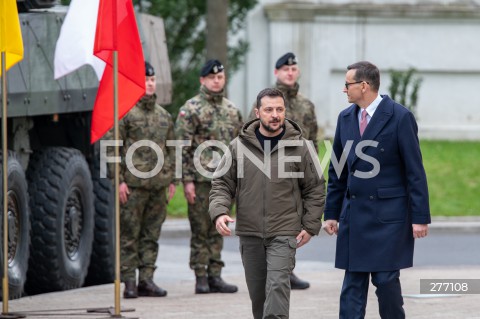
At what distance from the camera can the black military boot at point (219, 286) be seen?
12.7 m

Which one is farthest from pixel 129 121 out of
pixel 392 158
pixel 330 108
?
pixel 330 108

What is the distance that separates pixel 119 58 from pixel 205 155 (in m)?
1.54

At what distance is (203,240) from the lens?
12695 mm

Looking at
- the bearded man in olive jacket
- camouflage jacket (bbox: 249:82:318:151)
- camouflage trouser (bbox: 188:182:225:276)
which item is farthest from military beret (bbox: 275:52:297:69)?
the bearded man in olive jacket

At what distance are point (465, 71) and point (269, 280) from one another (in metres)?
22.4

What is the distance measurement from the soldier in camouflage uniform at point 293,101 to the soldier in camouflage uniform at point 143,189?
1.07 metres

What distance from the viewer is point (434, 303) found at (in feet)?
37.9

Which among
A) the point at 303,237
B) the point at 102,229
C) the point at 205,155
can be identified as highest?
the point at 205,155

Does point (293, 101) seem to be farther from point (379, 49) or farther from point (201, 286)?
point (379, 49)

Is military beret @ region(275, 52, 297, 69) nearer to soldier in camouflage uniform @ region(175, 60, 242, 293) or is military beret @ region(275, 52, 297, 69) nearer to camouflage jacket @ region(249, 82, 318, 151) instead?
camouflage jacket @ region(249, 82, 318, 151)

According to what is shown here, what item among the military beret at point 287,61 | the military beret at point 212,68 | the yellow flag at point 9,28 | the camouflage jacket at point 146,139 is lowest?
the camouflage jacket at point 146,139

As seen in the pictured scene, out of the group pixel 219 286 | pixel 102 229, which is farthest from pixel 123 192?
pixel 102 229

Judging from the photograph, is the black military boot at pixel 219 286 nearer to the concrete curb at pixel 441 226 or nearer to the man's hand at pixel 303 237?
the man's hand at pixel 303 237

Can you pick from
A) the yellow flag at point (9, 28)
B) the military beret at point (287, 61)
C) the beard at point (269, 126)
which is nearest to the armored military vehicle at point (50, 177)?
the yellow flag at point (9, 28)
